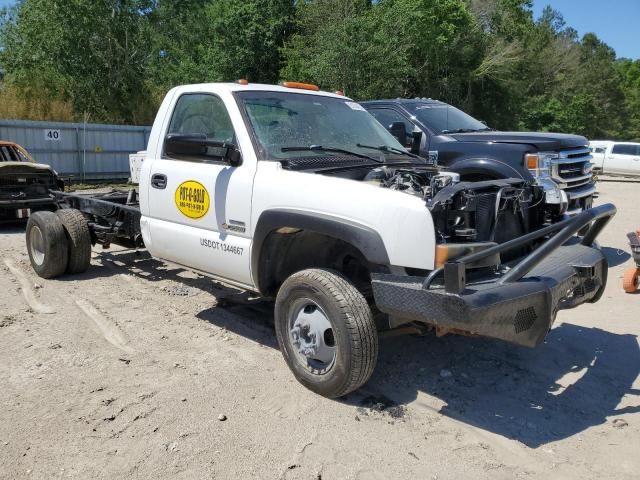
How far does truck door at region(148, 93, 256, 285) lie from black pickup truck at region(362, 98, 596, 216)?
2443mm

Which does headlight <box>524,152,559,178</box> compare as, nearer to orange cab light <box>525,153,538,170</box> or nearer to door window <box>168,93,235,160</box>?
orange cab light <box>525,153,538,170</box>

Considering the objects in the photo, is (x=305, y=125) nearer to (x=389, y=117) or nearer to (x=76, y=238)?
(x=76, y=238)

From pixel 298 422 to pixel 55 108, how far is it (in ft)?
78.6

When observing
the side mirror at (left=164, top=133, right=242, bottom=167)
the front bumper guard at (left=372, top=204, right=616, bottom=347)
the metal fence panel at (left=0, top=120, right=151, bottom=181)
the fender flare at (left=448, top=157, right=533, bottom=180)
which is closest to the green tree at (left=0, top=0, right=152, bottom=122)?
the metal fence panel at (left=0, top=120, right=151, bottom=181)

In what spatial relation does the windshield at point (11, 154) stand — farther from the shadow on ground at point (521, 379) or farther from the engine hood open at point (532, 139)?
the shadow on ground at point (521, 379)

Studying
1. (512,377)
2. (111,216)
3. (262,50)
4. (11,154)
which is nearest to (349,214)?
(512,377)

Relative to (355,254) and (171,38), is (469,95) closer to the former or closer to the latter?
(171,38)

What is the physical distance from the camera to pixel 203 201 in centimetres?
468

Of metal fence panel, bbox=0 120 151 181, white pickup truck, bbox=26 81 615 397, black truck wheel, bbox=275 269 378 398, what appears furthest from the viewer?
metal fence panel, bbox=0 120 151 181

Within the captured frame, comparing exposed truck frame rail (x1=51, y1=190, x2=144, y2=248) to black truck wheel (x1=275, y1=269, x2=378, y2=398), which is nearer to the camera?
black truck wheel (x1=275, y1=269, x2=378, y2=398)

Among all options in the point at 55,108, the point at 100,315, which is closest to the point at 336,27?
the point at 55,108

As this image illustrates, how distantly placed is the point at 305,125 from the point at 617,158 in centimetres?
2376

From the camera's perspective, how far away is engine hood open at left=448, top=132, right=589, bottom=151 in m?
7.39

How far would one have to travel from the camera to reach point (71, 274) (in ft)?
23.0
